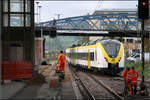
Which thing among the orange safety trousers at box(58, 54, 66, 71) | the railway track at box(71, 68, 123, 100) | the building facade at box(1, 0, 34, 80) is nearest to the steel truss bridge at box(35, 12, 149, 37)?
the building facade at box(1, 0, 34, 80)

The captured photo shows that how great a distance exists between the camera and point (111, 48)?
23344mm

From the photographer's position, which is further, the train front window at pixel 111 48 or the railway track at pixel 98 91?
the train front window at pixel 111 48

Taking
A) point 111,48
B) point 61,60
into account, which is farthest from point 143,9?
point 111,48

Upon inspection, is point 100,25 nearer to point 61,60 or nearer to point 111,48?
point 111,48

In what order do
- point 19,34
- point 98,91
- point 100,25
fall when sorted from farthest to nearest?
1. point 100,25
2. point 19,34
3. point 98,91

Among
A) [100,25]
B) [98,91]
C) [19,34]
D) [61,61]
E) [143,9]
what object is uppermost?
[100,25]

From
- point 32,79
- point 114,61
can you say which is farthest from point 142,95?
point 114,61

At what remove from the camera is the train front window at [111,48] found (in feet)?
76.0

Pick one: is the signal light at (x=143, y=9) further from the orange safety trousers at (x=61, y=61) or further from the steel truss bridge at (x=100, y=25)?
the steel truss bridge at (x=100, y=25)

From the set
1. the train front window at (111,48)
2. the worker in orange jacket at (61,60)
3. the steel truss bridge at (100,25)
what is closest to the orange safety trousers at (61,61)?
the worker in orange jacket at (61,60)

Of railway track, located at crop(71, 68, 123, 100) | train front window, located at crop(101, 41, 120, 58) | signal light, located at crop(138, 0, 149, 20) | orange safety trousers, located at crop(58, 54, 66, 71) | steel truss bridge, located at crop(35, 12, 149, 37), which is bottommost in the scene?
railway track, located at crop(71, 68, 123, 100)

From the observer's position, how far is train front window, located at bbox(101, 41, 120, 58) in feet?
76.0

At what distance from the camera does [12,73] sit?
16.7 metres

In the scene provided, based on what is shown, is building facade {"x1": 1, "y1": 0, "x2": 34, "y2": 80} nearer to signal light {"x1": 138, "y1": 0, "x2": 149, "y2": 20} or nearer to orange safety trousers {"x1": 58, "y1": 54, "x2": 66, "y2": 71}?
orange safety trousers {"x1": 58, "y1": 54, "x2": 66, "y2": 71}
